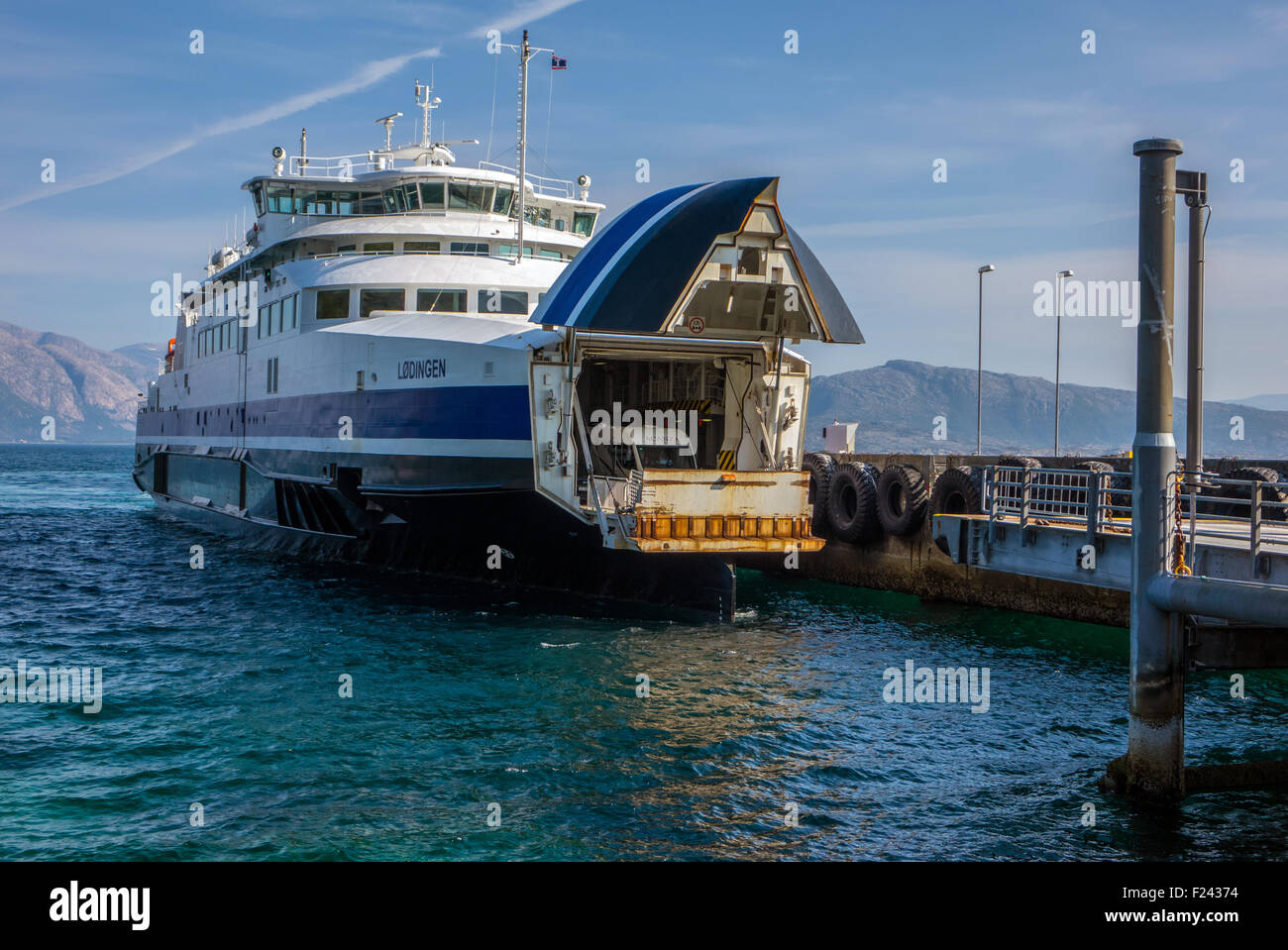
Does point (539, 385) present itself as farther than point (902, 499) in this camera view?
No

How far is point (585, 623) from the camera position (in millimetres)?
19156

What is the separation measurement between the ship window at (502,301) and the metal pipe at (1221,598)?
1656 cm

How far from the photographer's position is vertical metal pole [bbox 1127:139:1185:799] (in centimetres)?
1009

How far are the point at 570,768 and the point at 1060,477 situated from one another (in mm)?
15970

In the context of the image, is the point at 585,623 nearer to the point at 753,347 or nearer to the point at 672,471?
the point at 672,471

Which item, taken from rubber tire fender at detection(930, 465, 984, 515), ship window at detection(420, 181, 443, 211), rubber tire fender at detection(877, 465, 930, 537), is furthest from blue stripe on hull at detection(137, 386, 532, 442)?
rubber tire fender at detection(877, 465, 930, 537)

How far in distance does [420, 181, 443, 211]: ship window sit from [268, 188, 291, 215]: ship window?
592 cm

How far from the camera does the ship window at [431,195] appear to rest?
91.9 ft

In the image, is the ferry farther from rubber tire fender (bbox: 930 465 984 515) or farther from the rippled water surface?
rubber tire fender (bbox: 930 465 984 515)

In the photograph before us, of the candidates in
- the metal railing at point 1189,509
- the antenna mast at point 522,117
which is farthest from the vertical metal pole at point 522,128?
the metal railing at point 1189,509

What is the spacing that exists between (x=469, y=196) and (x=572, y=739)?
1907cm

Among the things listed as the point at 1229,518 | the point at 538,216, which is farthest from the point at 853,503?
the point at 1229,518

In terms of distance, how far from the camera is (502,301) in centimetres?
2405

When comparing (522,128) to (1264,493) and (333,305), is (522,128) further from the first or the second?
(1264,493)
